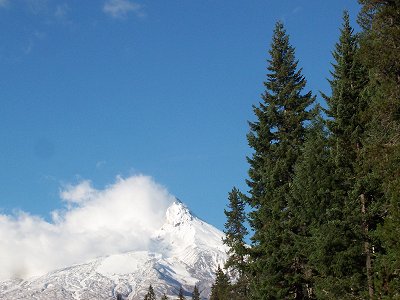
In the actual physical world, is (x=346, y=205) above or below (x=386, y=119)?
below

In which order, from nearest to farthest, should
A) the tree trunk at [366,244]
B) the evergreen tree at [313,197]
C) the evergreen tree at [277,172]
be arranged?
the tree trunk at [366,244] < the evergreen tree at [313,197] < the evergreen tree at [277,172]

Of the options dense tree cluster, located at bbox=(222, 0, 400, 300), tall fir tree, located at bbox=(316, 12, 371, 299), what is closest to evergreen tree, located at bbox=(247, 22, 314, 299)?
dense tree cluster, located at bbox=(222, 0, 400, 300)

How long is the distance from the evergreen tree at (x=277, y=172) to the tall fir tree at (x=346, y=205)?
A: 4.67 m

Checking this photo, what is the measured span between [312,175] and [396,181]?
7.82 m

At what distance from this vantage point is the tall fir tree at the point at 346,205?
22.7 m

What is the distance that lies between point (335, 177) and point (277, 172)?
646 centimetres

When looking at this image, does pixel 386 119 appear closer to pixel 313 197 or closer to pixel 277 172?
pixel 313 197

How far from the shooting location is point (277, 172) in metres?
30.4

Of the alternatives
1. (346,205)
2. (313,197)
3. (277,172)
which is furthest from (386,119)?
(277,172)

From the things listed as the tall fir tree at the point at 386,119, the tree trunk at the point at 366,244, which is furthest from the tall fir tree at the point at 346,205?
the tall fir tree at the point at 386,119

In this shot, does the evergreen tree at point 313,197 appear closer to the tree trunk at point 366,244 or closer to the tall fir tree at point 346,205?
the tall fir tree at point 346,205

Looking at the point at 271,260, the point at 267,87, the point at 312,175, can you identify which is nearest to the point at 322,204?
the point at 312,175

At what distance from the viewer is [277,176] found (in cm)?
3052

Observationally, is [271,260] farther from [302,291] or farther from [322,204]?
[322,204]
